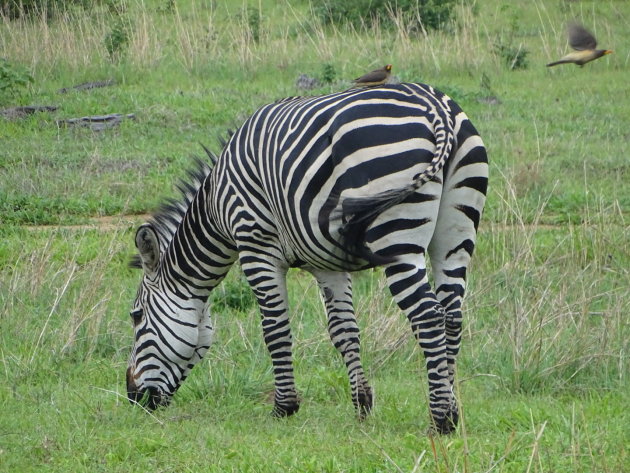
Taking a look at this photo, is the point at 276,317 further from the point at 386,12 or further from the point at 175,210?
the point at 386,12

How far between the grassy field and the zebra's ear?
734 mm

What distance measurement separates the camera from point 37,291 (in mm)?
7148

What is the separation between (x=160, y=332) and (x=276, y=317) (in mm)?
746

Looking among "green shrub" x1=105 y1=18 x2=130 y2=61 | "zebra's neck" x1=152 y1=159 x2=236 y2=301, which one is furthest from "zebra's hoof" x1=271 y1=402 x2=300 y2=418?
"green shrub" x1=105 y1=18 x2=130 y2=61

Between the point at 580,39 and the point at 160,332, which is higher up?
the point at 580,39

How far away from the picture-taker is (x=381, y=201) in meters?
4.38

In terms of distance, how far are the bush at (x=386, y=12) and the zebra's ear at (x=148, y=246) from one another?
10.7m

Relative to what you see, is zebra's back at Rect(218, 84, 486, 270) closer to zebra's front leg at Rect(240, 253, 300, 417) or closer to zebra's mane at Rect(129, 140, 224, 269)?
zebra's front leg at Rect(240, 253, 300, 417)

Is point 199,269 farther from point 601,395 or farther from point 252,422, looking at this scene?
point 601,395

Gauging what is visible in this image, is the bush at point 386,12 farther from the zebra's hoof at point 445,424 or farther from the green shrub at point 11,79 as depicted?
the zebra's hoof at point 445,424

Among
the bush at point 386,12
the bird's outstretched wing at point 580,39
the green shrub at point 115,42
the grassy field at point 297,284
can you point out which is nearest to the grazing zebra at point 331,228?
the grassy field at point 297,284

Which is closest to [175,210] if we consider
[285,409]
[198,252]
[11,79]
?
[198,252]

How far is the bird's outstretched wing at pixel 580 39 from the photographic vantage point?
7.61 m

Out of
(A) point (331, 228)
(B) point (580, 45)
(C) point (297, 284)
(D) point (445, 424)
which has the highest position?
(B) point (580, 45)
